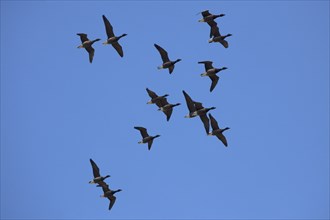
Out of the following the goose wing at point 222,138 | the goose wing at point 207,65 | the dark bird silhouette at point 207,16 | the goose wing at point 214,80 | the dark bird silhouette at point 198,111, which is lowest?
the goose wing at point 222,138

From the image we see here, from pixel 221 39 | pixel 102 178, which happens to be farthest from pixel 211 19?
pixel 102 178

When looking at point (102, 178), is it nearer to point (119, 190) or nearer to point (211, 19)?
point (119, 190)

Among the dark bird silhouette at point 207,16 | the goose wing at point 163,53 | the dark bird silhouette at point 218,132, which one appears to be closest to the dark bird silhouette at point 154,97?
the goose wing at point 163,53

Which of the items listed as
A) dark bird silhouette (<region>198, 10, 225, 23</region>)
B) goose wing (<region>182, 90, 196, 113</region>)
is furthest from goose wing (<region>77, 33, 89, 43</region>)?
goose wing (<region>182, 90, 196, 113</region>)

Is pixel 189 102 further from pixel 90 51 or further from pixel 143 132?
pixel 90 51

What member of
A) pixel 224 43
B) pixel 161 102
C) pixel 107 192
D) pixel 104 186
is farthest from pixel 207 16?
pixel 107 192

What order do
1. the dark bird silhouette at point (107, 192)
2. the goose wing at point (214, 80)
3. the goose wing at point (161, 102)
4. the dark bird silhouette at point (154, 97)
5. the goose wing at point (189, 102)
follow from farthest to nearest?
the dark bird silhouette at point (107, 192) < the goose wing at point (161, 102) < the dark bird silhouette at point (154, 97) < the goose wing at point (214, 80) < the goose wing at point (189, 102)

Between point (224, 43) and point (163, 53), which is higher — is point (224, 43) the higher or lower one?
the higher one

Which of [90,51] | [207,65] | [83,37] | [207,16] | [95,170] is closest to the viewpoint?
[207,65]

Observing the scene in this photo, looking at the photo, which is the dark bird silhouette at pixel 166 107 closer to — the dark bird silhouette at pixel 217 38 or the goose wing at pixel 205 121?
the goose wing at pixel 205 121

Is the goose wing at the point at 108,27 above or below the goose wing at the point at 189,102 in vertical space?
above

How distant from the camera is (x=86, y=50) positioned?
378 feet

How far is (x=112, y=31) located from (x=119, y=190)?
590 inches

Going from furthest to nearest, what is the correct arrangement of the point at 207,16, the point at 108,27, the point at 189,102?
the point at 108,27, the point at 207,16, the point at 189,102
